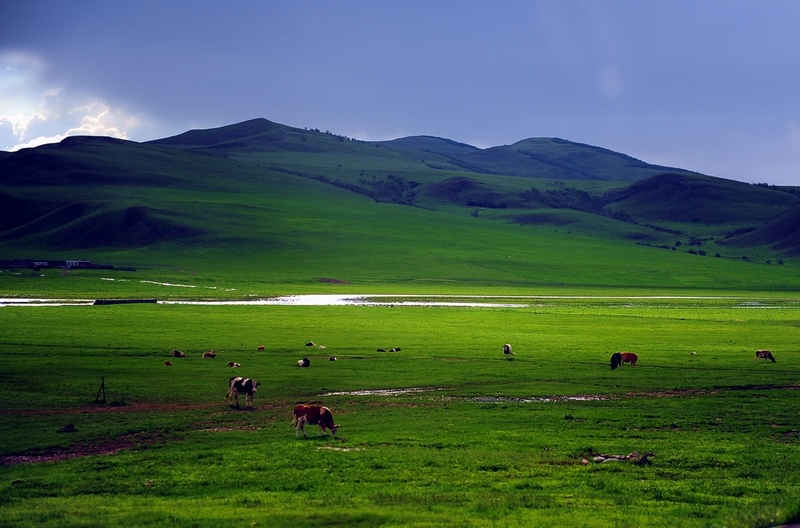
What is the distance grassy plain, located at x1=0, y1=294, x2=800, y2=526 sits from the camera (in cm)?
1622

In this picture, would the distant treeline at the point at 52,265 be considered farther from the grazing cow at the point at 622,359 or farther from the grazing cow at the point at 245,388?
the grazing cow at the point at 245,388

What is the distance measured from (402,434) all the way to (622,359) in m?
21.7

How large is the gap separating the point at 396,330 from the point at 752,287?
107m

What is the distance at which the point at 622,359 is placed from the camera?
42031 mm

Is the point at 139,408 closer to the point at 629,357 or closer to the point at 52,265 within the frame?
the point at 629,357

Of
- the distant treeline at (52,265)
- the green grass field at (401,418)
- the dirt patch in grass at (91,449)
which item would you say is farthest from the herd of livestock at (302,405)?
the distant treeline at (52,265)

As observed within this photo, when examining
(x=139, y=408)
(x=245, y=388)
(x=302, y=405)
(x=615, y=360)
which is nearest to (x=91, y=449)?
(x=302, y=405)

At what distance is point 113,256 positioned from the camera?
16275 centimetres

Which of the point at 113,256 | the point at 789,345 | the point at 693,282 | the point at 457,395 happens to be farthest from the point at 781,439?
the point at 113,256

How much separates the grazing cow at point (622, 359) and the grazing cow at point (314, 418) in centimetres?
2080

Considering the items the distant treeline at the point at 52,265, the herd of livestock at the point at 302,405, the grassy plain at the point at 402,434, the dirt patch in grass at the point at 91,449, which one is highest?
the distant treeline at the point at 52,265

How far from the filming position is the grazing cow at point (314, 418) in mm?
23531

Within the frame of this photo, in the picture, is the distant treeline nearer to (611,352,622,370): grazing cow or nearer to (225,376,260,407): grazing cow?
(611,352,622,370): grazing cow

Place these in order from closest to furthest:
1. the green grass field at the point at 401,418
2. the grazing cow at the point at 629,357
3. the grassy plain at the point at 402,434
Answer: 1. the grassy plain at the point at 402,434
2. the green grass field at the point at 401,418
3. the grazing cow at the point at 629,357
